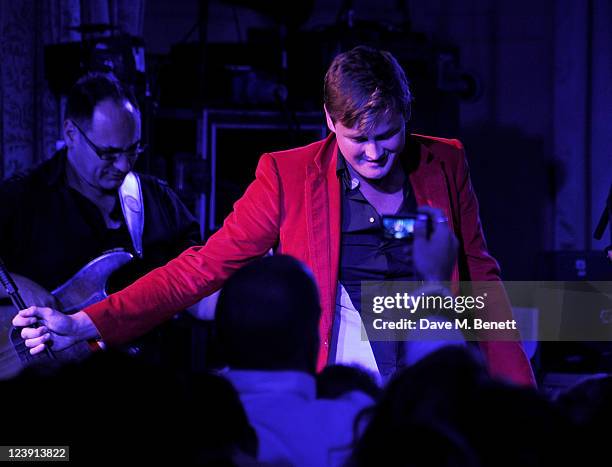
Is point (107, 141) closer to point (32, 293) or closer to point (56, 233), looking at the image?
point (56, 233)

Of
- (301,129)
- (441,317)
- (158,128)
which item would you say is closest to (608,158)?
(301,129)

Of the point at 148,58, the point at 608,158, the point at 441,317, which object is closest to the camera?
the point at 441,317

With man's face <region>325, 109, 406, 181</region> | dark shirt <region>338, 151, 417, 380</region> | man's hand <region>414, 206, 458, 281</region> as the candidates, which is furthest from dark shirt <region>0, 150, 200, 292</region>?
man's hand <region>414, 206, 458, 281</region>

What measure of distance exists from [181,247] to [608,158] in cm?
333

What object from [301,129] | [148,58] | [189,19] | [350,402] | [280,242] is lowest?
[350,402]

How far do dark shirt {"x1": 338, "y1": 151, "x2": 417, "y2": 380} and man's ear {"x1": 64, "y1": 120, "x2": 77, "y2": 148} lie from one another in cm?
97

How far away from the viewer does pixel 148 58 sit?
13.4 feet

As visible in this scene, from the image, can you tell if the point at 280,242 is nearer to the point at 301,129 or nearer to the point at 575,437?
the point at 575,437

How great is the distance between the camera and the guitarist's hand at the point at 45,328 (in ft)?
6.46

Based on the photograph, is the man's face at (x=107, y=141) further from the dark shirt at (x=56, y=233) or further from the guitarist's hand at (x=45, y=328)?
the guitarist's hand at (x=45, y=328)

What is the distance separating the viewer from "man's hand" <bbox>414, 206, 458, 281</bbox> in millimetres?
1551

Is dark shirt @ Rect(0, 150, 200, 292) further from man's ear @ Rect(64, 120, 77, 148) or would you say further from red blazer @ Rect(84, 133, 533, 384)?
red blazer @ Rect(84, 133, 533, 384)

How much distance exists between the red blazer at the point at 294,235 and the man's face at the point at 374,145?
0.12m

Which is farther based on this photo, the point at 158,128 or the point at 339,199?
the point at 158,128
